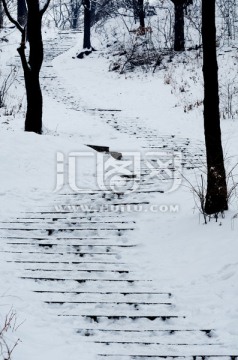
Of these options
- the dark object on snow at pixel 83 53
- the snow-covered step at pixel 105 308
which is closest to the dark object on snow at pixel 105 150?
the snow-covered step at pixel 105 308

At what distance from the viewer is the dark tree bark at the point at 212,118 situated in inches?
209

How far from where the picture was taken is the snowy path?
3.54 meters

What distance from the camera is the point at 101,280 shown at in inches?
179

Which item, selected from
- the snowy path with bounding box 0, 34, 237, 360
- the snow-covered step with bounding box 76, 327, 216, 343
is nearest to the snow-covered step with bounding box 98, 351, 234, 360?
the snowy path with bounding box 0, 34, 237, 360

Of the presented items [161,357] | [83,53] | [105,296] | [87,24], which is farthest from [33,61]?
[87,24]

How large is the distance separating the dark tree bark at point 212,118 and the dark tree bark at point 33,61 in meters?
5.74

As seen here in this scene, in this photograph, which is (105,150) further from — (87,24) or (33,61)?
(87,24)

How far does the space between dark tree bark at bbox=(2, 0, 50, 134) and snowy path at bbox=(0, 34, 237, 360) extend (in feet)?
11.9

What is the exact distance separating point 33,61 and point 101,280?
7.16 metres

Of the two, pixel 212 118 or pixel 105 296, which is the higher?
pixel 212 118

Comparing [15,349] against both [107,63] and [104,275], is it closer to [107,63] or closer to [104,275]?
[104,275]

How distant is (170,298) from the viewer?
13.8 feet

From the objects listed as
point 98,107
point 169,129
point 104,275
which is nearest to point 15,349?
point 104,275

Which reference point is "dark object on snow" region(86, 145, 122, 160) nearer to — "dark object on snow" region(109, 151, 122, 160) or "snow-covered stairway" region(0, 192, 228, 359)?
"dark object on snow" region(109, 151, 122, 160)
